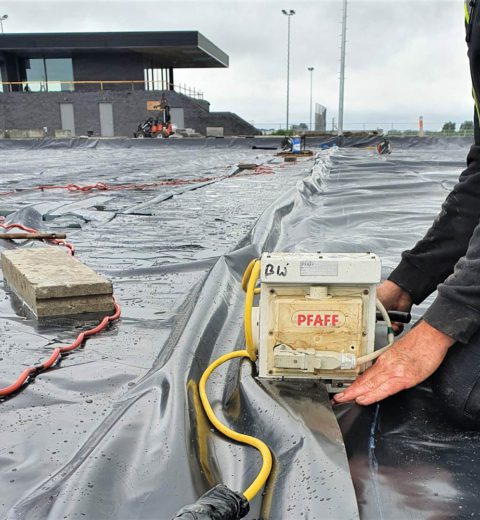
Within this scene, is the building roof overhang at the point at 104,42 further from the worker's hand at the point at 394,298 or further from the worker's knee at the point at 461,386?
the worker's knee at the point at 461,386

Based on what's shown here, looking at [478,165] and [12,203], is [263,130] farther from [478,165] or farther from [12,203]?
[478,165]

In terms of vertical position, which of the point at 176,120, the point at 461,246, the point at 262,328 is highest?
the point at 176,120

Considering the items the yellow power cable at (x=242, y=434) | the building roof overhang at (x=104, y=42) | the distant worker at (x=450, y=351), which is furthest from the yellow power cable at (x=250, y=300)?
the building roof overhang at (x=104, y=42)

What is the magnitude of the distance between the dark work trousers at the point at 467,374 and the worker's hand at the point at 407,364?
41 mm

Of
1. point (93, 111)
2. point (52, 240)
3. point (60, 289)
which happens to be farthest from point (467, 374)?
point (93, 111)

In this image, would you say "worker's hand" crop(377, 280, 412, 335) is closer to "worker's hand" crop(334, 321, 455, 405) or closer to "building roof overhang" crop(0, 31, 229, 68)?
"worker's hand" crop(334, 321, 455, 405)

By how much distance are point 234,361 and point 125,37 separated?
25362 mm

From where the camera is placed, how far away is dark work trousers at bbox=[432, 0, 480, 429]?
47.3 inches

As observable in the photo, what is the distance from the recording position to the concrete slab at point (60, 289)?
1.87 m

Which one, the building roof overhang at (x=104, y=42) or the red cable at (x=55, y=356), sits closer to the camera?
the red cable at (x=55, y=356)

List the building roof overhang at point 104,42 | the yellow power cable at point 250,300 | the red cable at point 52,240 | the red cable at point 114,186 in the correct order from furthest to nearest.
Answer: the building roof overhang at point 104,42 < the red cable at point 114,186 < the red cable at point 52,240 < the yellow power cable at point 250,300

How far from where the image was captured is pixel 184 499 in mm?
973

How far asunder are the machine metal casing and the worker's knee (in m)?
0.20

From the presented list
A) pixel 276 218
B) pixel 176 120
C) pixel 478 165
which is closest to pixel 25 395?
pixel 478 165
